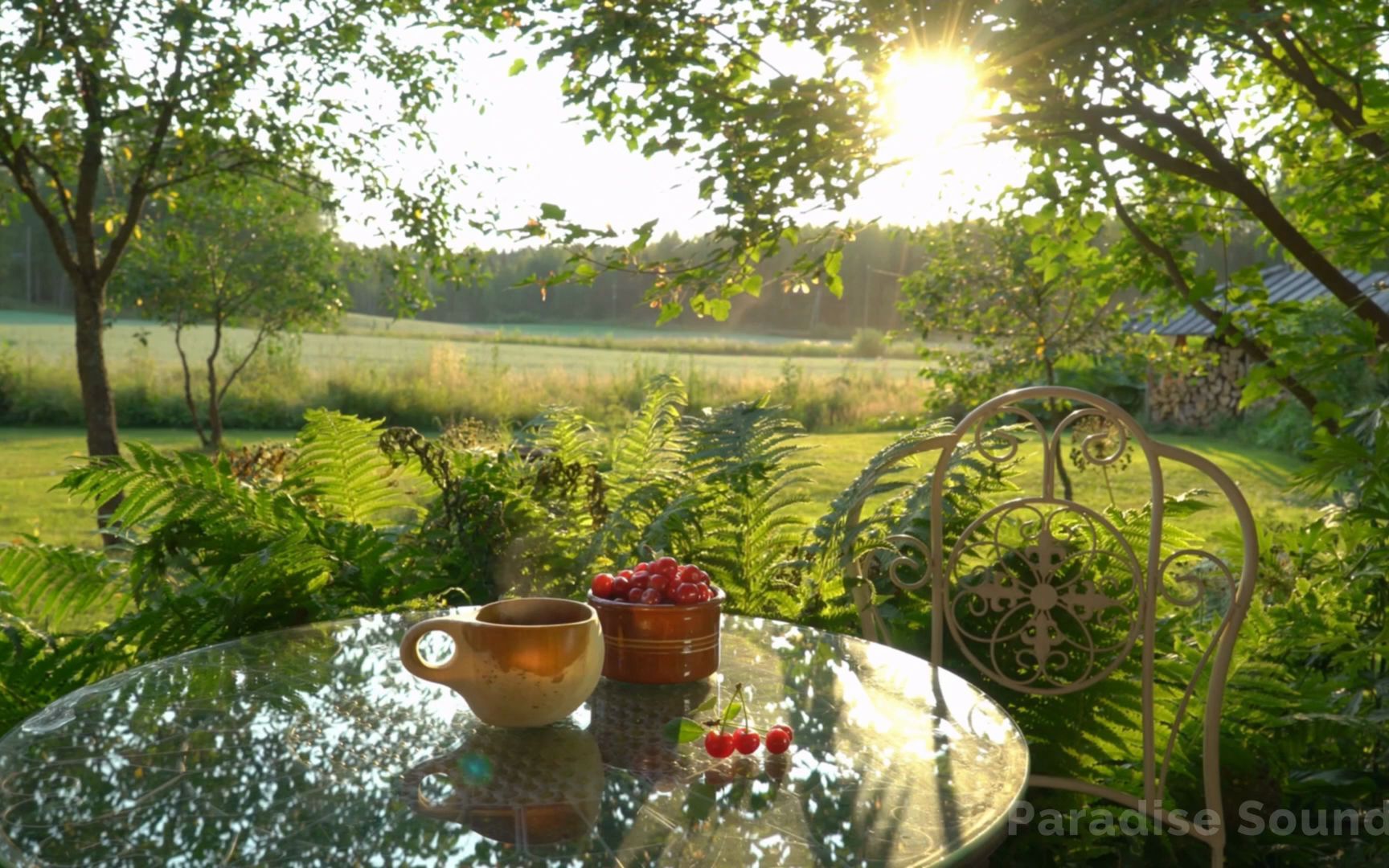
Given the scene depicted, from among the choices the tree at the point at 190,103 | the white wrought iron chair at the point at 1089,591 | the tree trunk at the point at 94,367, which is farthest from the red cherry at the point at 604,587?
the tree trunk at the point at 94,367

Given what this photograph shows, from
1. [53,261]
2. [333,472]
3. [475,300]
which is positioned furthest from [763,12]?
[53,261]

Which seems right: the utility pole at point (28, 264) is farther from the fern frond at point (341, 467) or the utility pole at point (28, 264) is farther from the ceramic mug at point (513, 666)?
the ceramic mug at point (513, 666)

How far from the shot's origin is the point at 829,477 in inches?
394

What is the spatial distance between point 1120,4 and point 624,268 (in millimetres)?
1322

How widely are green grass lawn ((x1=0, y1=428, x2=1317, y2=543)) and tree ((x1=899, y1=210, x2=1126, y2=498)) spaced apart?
1.75 ft

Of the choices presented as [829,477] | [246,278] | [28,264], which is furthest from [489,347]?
[28,264]

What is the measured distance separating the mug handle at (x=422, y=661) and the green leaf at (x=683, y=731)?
0.27 m

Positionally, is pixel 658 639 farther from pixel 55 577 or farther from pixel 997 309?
pixel 997 309

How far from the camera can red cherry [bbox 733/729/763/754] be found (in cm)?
Result: 129

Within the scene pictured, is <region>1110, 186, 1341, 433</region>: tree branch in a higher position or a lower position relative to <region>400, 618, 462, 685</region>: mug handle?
higher

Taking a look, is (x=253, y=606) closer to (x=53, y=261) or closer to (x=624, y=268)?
(x=624, y=268)

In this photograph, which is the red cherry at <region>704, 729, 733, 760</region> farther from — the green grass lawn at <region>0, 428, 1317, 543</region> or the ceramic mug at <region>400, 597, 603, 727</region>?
the green grass lawn at <region>0, 428, 1317, 543</region>

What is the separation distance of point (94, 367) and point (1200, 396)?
45.7 feet

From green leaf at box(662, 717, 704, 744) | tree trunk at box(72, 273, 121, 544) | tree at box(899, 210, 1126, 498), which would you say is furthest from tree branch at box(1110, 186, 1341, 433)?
tree trunk at box(72, 273, 121, 544)
